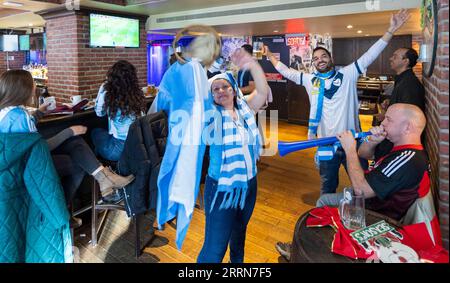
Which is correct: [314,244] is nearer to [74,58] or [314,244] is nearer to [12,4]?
[74,58]

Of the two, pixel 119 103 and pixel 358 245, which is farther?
pixel 119 103

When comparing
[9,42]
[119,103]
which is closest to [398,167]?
[119,103]

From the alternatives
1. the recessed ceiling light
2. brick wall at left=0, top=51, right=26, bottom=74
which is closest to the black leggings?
the recessed ceiling light

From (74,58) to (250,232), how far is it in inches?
148

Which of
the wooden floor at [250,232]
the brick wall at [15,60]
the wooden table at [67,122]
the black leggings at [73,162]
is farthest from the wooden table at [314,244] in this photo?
the brick wall at [15,60]

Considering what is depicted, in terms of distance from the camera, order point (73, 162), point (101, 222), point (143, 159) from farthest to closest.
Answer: point (101, 222) → point (73, 162) → point (143, 159)

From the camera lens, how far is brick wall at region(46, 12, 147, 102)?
4.74 meters

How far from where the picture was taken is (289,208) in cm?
320

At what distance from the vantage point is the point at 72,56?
482cm

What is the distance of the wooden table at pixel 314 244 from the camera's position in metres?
1.22

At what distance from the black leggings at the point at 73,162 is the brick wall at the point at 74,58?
9.08 ft

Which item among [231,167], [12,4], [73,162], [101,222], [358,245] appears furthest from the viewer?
[12,4]
